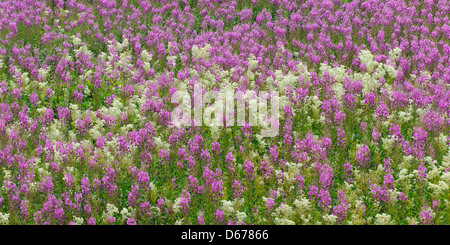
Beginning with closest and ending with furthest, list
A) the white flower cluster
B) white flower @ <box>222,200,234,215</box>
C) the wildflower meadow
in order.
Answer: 1. white flower @ <box>222,200,234,215</box>
2. the wildflower meadow
3. the white flower cluster

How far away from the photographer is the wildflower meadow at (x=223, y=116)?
22.7 ft

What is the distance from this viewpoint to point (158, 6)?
13.6m

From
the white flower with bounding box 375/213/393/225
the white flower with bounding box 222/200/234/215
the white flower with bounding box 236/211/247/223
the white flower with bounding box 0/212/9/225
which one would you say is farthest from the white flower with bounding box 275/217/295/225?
the white flower with bounding box 0/212/9/225

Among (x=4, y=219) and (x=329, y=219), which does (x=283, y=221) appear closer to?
(x=329, y=219)

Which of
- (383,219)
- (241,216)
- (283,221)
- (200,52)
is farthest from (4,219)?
(200,52)

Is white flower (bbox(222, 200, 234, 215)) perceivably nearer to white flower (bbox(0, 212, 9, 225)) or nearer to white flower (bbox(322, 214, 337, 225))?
white flower (bbox(322, 214, 337, 225))

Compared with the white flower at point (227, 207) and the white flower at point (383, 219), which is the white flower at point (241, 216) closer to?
the white flower at point (227, 207)

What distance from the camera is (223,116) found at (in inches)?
335

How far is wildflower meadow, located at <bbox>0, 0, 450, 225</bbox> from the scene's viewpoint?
692 centimetres

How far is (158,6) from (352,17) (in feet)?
14.2

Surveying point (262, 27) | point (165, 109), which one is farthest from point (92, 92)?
point (262, 27)

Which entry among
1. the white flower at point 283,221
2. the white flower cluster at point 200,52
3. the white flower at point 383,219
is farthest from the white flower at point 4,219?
the white flower cluster at point 200,52
